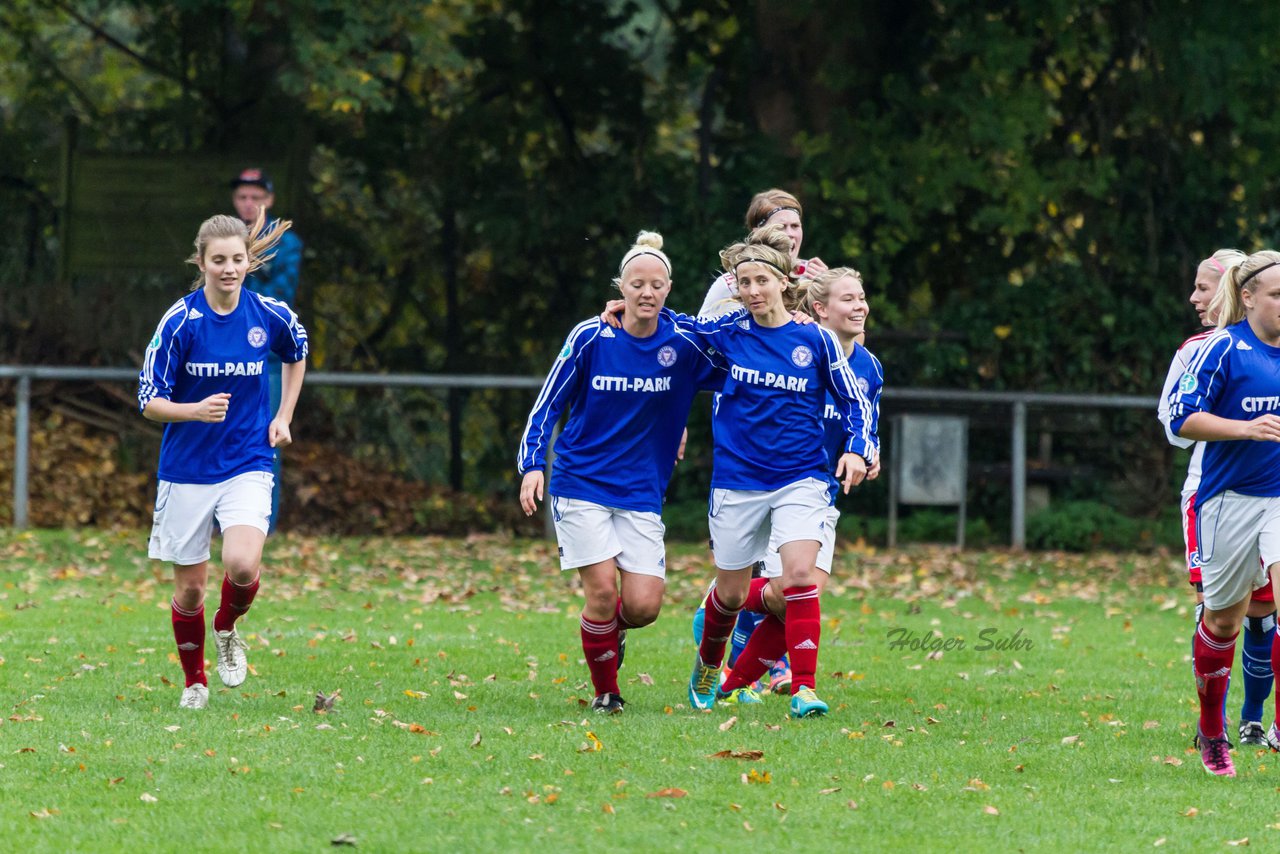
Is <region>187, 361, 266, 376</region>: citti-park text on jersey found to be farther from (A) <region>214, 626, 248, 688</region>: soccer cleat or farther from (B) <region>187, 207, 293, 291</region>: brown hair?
(A) <region>214, 626, 248, 688</region>: soccer cleat

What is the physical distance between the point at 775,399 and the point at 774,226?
0.81 m

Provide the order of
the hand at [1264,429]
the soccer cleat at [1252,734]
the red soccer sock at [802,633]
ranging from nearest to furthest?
the hand at [1264,429]
the soccer cleat at [1252,734]
the red soccer sock at [802,633]

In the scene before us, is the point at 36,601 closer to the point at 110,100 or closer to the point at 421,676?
the point at 421,676

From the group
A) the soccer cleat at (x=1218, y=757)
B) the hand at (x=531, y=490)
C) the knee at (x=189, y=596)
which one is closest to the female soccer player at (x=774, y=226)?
the hand at (x=531, y=490)

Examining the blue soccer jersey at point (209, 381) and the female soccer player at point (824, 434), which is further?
the female soccer player at point (824, 434)

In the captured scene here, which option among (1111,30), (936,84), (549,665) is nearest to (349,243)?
(936,84)

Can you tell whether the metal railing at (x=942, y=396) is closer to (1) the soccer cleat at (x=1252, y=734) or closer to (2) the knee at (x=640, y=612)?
(2) the knee at (x=640, y=612)

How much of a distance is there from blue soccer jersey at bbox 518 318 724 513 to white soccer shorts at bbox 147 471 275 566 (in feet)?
3.76

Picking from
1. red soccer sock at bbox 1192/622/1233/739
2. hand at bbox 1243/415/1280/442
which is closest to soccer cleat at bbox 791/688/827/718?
red soccer sock at bbox 1192/622/1233/739

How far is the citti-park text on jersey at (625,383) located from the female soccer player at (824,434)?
0.80m

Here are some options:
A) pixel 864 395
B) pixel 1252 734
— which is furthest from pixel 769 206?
pixel 1252 734

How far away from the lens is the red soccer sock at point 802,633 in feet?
24.4

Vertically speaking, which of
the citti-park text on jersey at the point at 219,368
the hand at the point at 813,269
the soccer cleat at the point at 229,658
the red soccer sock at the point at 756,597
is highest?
the hand at the point at 813,269

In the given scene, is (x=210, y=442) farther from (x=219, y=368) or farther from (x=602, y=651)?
(x=602, y=651)
